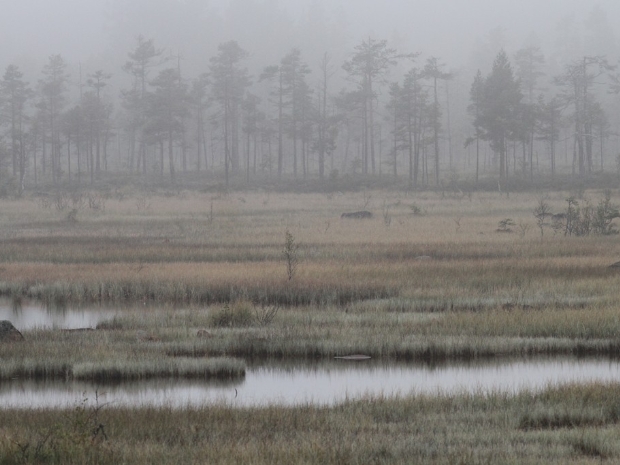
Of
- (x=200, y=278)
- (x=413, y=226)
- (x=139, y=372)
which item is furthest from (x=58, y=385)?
(x=413, y=226)

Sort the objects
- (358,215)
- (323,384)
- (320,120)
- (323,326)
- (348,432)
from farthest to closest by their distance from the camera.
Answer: (320,120) < (358,215) < (323,326) < (323,384) < (348,432)

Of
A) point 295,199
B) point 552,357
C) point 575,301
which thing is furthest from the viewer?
point 295,199

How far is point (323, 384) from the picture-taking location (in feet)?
46.8

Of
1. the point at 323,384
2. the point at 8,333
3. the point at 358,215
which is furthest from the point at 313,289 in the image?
the point at 358,215

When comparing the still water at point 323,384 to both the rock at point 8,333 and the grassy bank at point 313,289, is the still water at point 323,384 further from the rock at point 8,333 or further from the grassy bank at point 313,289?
the rock at point 8,333

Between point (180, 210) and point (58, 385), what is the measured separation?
4251 centimetres

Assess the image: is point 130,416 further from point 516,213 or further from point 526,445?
point 516,213

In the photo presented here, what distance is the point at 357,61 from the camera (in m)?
97.2

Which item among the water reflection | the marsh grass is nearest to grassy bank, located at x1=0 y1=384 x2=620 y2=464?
the marsh grass

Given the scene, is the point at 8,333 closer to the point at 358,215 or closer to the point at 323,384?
the point at 323,384

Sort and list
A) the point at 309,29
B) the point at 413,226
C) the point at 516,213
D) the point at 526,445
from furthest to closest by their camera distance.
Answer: the point at 309,29 < the point at 516,213 < the point at 413,226 < the point at 526,445

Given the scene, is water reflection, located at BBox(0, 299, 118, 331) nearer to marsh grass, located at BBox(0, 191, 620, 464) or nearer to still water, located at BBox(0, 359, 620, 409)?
marsh grass, located at BBox(0, 191, 620, 464)

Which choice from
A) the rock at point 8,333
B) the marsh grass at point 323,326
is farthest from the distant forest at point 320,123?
the rock at point 8,333

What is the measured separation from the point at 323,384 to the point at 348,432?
399 cm
